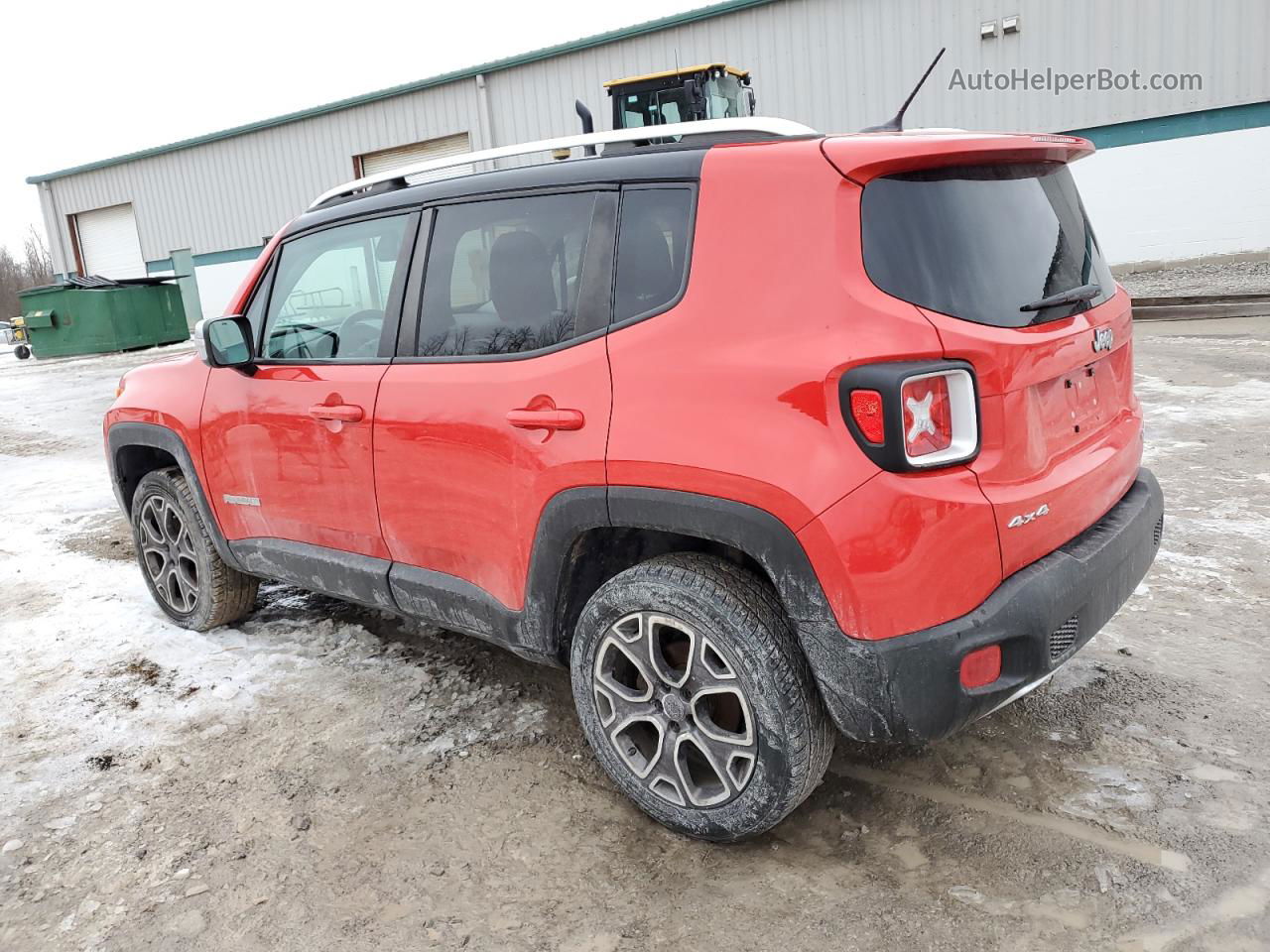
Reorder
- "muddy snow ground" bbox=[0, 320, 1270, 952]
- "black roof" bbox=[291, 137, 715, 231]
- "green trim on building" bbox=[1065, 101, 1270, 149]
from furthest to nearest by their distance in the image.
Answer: "green trim on building" bbox=[1065, 101, 1270, 149] → "black roof" bbox=[291, 137, 715, 231] → "muddy snow ground" bbox=[0, 320, 1270, 952]

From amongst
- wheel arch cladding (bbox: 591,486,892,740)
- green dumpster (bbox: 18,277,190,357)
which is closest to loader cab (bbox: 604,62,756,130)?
wheel arch cladding (bbox: 591,486,892,740)

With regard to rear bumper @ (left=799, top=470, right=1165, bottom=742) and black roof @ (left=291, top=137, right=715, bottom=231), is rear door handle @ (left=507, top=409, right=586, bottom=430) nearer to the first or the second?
black roof @ (left=291, top=137, right=715, bottom=231)

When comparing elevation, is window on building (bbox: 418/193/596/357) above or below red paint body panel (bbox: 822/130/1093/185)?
below

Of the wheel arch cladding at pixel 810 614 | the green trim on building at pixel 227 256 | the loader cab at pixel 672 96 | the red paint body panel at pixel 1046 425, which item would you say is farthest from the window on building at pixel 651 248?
the green trim on building at pixel 227 256

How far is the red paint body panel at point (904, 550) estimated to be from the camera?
2029mm

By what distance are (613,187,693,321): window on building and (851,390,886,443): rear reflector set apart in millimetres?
600

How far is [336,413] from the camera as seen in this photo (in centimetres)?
319

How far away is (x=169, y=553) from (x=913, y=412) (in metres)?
3.57

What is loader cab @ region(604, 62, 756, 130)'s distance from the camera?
1374 centimetres

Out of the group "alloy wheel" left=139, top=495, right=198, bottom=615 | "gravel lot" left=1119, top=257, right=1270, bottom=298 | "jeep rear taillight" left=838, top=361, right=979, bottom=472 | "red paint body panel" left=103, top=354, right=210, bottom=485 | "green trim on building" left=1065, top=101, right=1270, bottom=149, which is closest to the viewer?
"jeep rear taillight" left=838, top=361, right=979, bottom=472

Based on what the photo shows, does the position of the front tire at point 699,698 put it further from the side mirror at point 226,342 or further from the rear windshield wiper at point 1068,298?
the side mirror at point 226,342

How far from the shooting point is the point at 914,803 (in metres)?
2.65

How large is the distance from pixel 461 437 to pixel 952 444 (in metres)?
1.42

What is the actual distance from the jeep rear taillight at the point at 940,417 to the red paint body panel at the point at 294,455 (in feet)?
5.89
